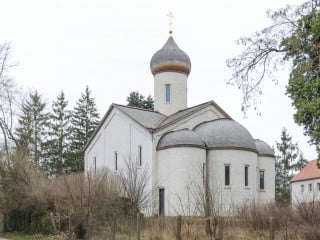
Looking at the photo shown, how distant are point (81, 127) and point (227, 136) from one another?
109ft

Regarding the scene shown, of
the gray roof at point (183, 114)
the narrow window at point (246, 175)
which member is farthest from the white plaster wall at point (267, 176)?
the gray roof at point (183, 114)

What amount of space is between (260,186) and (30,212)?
55.1 feet

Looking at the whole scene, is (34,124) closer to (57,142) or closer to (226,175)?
(57,142)

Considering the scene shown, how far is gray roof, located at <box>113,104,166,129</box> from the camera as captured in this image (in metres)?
31.0

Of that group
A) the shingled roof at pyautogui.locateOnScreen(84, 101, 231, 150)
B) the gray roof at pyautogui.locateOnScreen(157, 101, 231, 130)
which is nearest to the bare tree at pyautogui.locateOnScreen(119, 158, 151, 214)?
the shingled roof at pyautogui.locateOnScreen(84, 101, 231, 150)

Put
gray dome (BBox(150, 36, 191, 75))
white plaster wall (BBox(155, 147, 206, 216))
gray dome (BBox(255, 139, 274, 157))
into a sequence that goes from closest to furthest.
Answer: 1. white plaster wall (BBox(155, 147, 206, 216))
2. gray dome (BBox(255, 139, 274, 157))
3. gray dome (BBox(150, 36, 191, 75))

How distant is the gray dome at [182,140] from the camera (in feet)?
93.7

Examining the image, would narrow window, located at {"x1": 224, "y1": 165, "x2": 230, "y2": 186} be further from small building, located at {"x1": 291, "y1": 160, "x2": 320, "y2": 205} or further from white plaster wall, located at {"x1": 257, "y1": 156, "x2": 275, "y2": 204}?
small building, located at {"x1": 291, "y1": 160, "x2": 320, "y2": 205}

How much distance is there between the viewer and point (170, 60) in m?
35.2

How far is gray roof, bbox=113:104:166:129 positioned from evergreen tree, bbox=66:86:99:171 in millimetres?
22928

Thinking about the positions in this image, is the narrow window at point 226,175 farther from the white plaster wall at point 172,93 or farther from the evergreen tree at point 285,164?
the evergreen tree at point 285,164

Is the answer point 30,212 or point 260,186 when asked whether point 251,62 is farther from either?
point 260,186

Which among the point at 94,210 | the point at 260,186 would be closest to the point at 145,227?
the point at 94,210

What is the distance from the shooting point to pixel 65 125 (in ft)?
187
